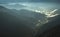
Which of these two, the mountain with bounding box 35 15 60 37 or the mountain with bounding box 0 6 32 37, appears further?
the mountain with bounding box 0 6 32 37

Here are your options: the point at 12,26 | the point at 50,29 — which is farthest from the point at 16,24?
the point at 50,29

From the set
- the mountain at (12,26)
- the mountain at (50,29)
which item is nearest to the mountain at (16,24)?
the mountain at (12,26)

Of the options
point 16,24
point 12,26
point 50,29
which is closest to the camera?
point 50,29

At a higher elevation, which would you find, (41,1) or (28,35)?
(41,1)

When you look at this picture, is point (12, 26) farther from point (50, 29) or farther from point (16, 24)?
point (50, 29)

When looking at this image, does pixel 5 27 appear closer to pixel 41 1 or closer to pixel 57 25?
pixel 57 25

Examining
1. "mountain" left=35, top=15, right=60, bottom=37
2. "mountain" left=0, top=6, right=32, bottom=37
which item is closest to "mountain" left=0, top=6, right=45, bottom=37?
"mountain" left=0, top=6, right=32, bottom=37

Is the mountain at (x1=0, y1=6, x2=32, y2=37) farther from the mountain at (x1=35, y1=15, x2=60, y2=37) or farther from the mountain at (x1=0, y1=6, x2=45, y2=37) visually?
the mountain at (x1=35, y1=15, x2=60, y2=37)

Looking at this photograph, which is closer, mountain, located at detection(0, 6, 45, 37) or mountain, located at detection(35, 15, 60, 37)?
mountain, located at detection(35, 15, 60, 37)

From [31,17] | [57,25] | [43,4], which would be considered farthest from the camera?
[43,4]

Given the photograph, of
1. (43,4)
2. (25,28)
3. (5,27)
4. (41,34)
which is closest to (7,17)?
(5,27)

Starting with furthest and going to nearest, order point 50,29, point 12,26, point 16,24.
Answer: point 16,24 < point 12,26 < point 50,29
